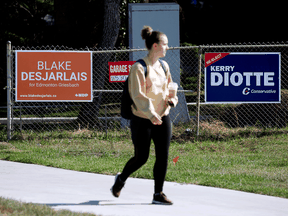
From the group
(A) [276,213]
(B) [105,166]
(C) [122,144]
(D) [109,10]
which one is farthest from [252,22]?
(A) [276,213]

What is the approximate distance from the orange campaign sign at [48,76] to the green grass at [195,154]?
3.34 feet

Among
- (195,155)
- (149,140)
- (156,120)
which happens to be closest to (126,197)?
(149,140)

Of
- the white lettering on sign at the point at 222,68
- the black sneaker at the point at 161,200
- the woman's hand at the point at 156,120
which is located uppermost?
the white lettering on sign at the point at 222,68

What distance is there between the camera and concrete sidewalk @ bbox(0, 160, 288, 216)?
13.2 ft

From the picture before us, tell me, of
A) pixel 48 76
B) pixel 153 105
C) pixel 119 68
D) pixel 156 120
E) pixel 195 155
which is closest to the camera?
pixel 156 120

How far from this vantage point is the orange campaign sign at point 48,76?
8.74 metres

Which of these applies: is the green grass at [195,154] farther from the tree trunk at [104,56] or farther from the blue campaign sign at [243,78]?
the tree trunk at [104,56]

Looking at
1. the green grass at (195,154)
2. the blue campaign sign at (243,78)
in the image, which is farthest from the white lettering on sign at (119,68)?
the blue campaign sign at (243,78)

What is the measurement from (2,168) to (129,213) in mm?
3030

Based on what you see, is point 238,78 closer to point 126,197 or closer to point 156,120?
point 126,197

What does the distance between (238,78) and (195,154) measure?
2.30 m

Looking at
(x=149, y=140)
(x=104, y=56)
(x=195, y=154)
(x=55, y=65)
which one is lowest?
(x=195, y=154)

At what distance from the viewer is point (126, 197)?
4.51 meters

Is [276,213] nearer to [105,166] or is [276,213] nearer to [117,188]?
[117,188]
